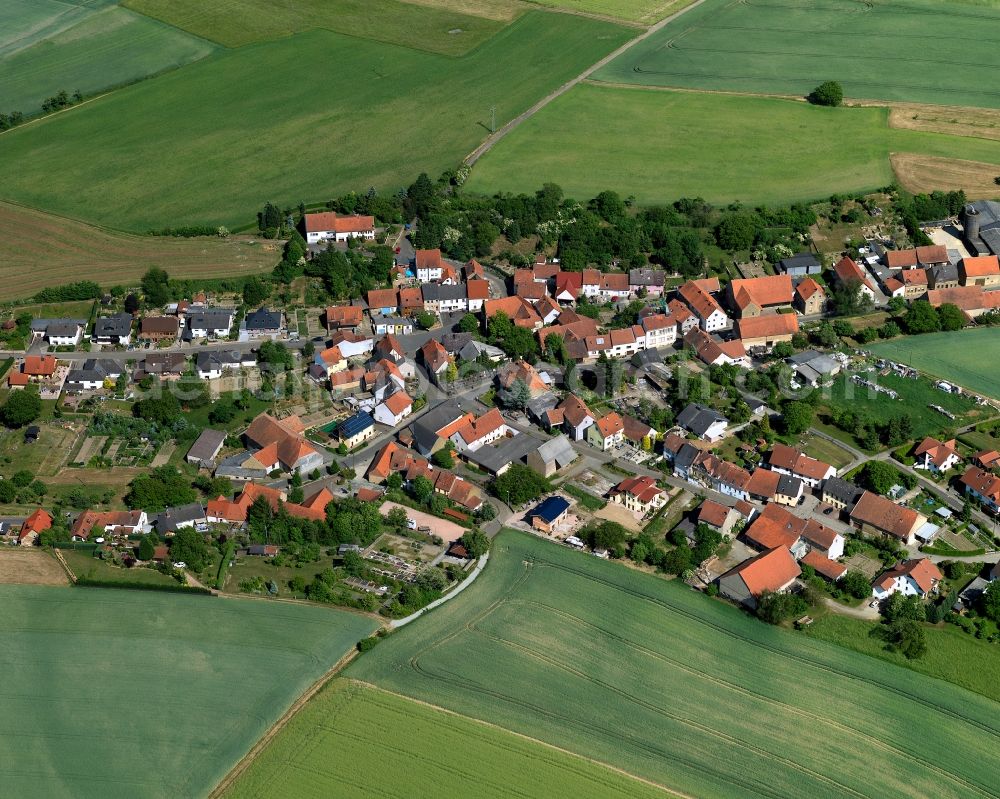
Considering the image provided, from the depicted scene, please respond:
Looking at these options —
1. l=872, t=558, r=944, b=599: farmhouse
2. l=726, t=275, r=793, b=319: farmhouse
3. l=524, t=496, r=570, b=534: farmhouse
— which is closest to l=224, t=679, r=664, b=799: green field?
l=524, t=496, r=570, b=534: farmhouse

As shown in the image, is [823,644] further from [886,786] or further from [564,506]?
[564,506]

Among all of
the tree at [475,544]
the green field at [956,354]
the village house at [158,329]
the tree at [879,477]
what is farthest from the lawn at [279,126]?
the tree at [879,477]

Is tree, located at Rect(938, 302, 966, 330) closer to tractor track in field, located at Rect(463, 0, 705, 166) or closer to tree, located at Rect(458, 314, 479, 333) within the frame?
tree, located at Rect(458, 314, 479, 333)

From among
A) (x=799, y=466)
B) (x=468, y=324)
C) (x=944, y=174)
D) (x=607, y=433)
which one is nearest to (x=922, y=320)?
(x=799, y=466)

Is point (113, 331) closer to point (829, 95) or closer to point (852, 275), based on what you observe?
point (852, 275)

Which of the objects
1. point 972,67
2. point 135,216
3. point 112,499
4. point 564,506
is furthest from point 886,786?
point 972,67

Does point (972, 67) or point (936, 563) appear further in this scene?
point (972, 67)
